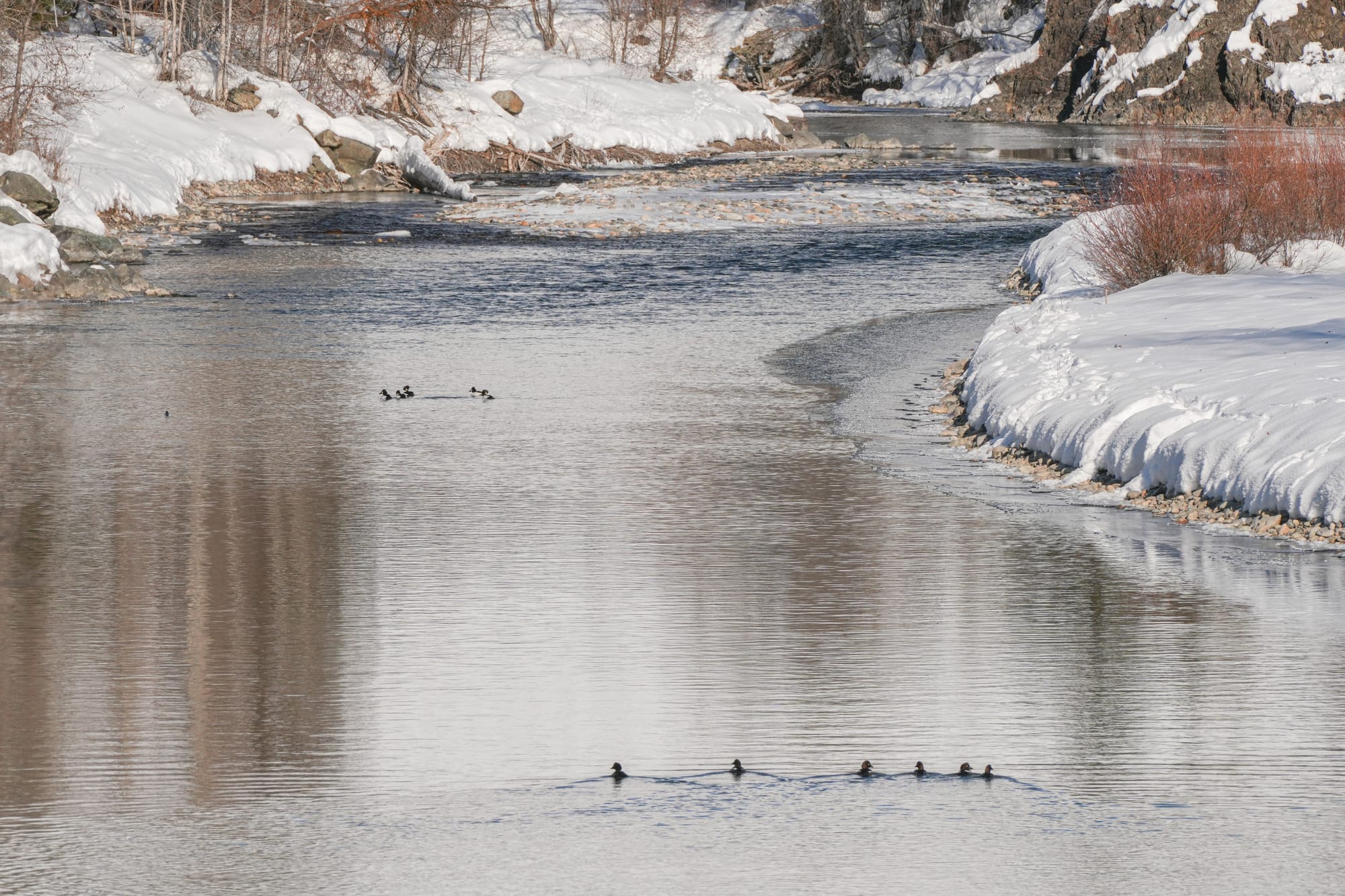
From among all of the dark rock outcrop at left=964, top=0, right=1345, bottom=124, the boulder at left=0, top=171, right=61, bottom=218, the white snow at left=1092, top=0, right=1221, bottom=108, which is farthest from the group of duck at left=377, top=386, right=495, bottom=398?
the white snow at left=1092, top=0, right=1221, bottom=108

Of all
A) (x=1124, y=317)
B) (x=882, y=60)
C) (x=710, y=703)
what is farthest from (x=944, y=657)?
(x=882, y=60)

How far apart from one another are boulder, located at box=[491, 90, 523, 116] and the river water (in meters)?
34.7

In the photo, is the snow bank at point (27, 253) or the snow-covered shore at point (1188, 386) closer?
the snow-covered shore at point (1188, 386)

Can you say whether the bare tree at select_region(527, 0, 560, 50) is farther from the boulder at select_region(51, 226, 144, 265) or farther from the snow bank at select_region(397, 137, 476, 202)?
the boulder at select_region(51, 226, 144, 265)

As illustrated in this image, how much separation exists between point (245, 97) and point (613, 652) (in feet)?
121

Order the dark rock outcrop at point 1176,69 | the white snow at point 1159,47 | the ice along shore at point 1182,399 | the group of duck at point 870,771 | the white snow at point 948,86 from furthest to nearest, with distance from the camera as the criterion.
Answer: the white snow at point 948,86, the white snow at point 1159,47, the dark rock outcrop at point 1176,69, the ice along shore at point 1182,399, the group of duck at point 870,771

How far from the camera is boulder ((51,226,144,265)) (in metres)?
23.9

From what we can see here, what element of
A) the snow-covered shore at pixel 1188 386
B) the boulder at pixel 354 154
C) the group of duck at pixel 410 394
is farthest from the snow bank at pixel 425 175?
the group of duck at pixel 410 394

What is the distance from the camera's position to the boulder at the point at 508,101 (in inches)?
1961

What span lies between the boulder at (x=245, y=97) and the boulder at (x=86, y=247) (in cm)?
1788

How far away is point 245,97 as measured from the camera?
42.2 m

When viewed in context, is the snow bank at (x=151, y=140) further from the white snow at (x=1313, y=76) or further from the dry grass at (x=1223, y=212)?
the white snow at (x=1313, y=76)

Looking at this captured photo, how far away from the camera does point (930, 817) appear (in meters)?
5.72

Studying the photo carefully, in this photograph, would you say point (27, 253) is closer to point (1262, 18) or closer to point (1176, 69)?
point (1176, 69)
